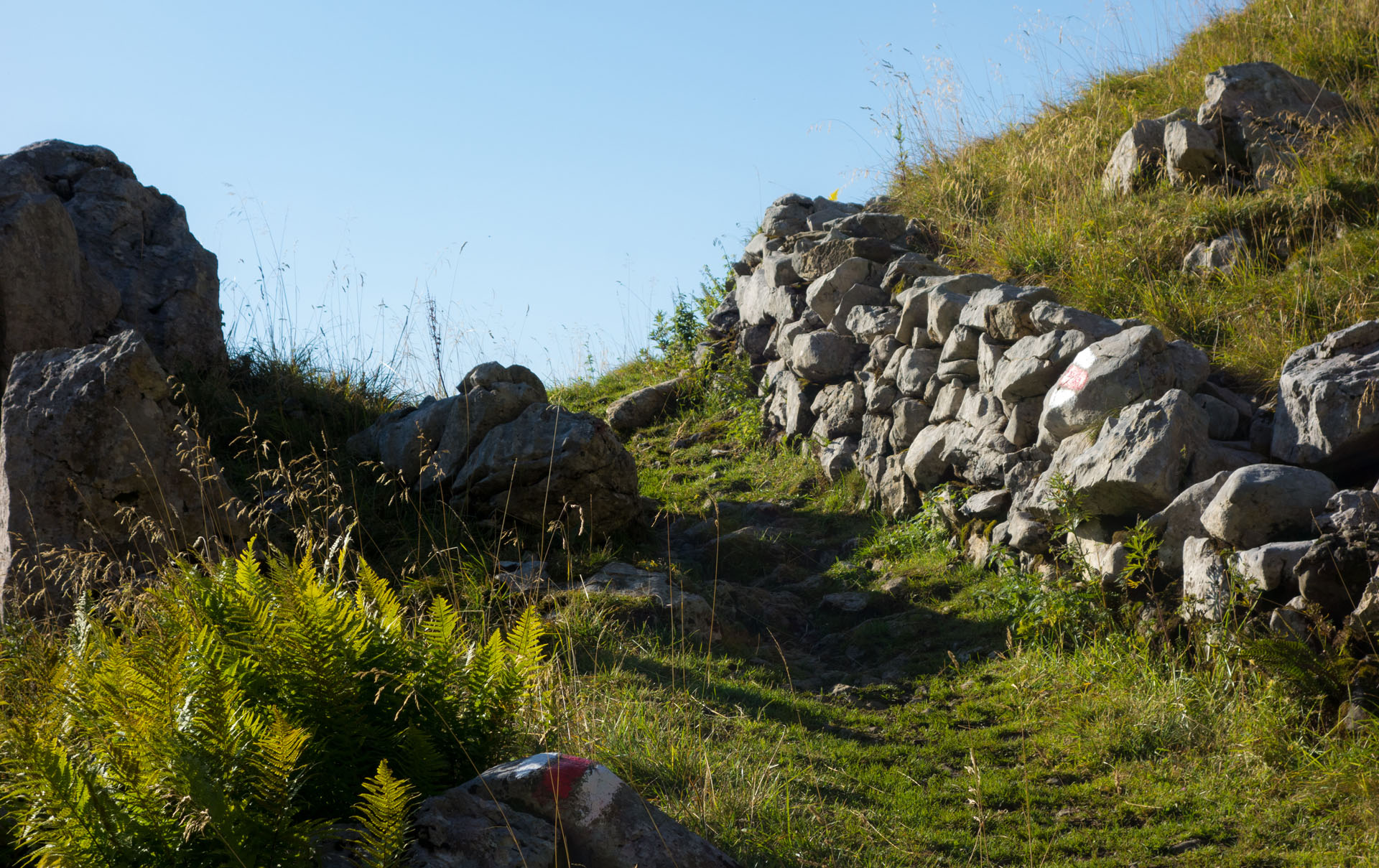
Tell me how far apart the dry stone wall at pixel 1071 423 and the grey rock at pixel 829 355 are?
0.05ft

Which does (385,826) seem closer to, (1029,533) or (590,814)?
(590,814)

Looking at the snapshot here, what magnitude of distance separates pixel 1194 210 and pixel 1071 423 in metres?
2.55

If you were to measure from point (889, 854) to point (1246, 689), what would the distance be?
6.29 ft

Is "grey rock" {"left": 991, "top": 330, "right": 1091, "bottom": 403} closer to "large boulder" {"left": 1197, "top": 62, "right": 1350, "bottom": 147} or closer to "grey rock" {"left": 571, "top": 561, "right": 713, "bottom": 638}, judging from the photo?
"grey rock" {"left": 571, "top": 561, "right": 713, "bottom": 638}

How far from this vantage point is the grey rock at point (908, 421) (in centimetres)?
741

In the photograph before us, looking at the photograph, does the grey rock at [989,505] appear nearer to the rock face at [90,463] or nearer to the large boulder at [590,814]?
the large boulder at [590,814]

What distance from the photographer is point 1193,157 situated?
735 centimetres

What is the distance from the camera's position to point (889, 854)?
353 cm

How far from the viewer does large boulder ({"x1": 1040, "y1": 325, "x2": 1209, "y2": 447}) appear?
5.54 metres

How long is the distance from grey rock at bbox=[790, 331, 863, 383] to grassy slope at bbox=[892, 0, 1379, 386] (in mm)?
1312

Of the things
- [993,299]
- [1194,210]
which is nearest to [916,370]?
[993,299]

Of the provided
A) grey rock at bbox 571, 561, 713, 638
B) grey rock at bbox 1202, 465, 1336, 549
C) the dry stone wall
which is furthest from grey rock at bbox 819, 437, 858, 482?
grey rock at bbox 1202, 465, 1336, 549

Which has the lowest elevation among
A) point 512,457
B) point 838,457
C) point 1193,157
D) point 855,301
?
point 838,457

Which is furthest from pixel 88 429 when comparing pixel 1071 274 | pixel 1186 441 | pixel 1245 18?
pixel 1245 18
